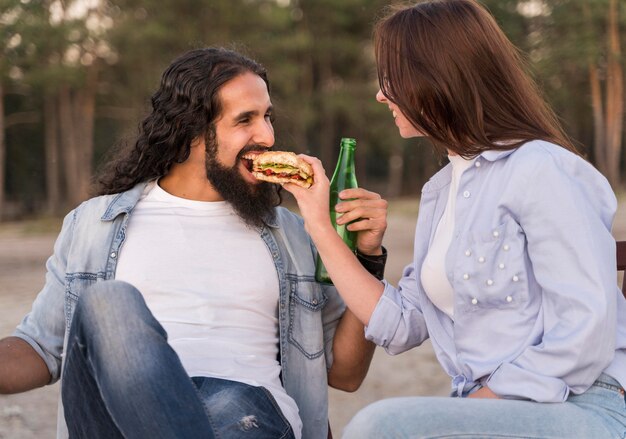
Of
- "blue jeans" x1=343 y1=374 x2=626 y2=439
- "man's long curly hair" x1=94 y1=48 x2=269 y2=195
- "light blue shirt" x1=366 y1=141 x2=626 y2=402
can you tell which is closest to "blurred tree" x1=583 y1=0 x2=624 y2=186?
"man's long curly hair" x1=94 y1=48 x2=269 y2=195

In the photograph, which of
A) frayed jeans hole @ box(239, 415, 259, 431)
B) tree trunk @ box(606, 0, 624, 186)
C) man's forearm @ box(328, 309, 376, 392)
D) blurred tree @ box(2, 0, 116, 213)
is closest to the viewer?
frayed jeans hole @ box(239, 415, 259, 431)

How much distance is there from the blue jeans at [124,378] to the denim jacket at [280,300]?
555 mm

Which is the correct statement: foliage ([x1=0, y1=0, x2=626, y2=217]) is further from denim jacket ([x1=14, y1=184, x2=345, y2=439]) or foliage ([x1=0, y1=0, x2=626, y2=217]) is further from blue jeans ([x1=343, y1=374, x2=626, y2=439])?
blue jeans ([x1=343, y1=374, x2=626, y2=439])

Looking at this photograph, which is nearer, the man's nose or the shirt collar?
the shirt collar

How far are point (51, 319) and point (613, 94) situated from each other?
2128cm

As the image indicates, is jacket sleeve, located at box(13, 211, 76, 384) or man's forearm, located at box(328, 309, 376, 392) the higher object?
jacket sleeve, located at box(13, 211, 76, 384)

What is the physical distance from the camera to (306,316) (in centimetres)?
295

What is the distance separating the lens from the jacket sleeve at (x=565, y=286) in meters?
1.97

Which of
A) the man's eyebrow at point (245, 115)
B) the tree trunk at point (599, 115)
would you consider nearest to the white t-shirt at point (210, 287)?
the man's eyebrow at point (245, 115)

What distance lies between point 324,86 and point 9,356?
2983cm

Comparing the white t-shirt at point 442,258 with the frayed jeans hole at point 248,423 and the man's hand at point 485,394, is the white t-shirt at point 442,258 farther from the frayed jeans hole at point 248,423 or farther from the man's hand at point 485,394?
the frayed jeans hole at point 248,423

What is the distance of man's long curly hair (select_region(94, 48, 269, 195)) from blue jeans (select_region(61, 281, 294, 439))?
1006 millimetres

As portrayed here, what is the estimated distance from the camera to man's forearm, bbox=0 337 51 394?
8.57ft

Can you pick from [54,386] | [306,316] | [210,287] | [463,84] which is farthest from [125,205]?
[54,386]
